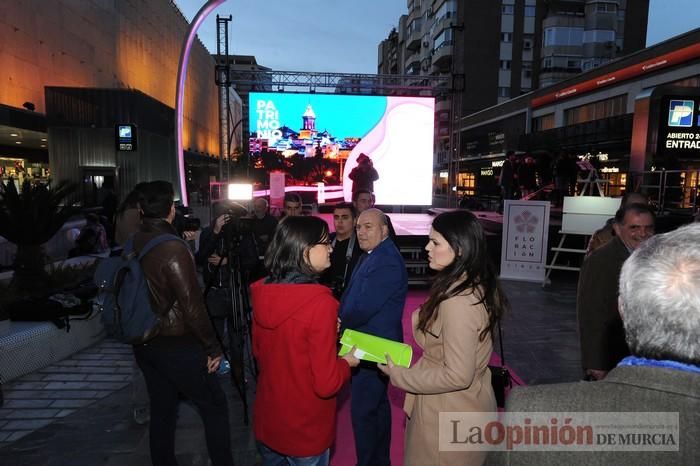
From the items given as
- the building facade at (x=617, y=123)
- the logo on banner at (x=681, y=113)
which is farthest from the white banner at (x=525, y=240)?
the logo on banner at (x=681, y=113)

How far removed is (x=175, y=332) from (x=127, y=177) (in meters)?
21.8

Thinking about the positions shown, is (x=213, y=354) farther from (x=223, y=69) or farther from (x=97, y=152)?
(x=97, y=152)

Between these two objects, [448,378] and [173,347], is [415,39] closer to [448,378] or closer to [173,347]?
[173,347]

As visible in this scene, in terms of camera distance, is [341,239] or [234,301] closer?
[234,301]

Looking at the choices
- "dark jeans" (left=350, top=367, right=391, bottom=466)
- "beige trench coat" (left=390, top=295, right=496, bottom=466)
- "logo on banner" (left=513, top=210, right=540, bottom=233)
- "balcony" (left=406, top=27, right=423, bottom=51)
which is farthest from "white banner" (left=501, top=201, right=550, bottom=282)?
"balcony" (left=406, top=27, right=423, bottom=51)

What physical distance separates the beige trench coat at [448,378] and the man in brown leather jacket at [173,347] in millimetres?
1149

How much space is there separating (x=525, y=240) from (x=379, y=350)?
7.66 m

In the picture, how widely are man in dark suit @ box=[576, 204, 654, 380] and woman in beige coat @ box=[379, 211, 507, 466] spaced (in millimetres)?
1156

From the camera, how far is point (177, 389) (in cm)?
246

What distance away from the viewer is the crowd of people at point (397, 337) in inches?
34.5

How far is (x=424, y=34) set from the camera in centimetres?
5134

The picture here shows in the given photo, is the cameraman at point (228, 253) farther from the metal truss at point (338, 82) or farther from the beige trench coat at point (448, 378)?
the metal truss at point (338, 82)

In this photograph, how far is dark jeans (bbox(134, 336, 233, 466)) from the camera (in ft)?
7.73

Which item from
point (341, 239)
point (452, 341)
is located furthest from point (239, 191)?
point (452, 341)
